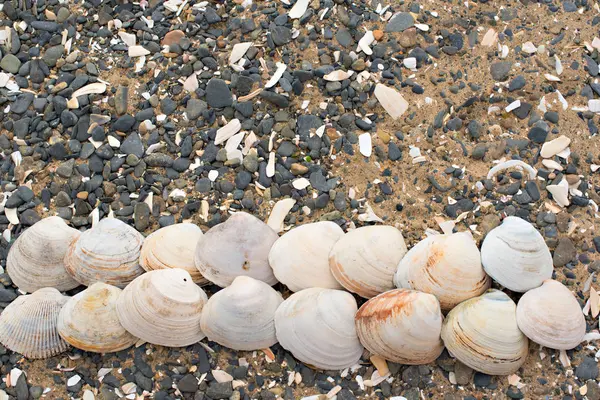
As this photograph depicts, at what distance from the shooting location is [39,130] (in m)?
2.96

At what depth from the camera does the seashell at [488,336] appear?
2391mm

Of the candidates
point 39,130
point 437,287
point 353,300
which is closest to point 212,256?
point 353,300

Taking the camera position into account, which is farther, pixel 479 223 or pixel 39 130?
pixel 39 130

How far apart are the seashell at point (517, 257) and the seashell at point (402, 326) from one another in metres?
0.25

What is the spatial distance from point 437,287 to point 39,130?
69.1 inches

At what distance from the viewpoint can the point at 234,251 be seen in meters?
2.58

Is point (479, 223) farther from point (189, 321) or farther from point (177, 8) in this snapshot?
point (177, 8)

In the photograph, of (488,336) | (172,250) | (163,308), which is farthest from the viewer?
(172,250)

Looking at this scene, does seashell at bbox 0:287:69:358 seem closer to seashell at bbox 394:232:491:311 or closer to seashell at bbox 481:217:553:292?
seashell at bbox 394:232:491:311

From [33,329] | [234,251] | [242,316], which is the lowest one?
[33,329]

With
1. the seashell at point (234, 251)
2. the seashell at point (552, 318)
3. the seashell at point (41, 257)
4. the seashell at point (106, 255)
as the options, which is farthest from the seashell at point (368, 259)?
the seashell at point (41, 257)

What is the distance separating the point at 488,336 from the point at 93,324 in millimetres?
1386

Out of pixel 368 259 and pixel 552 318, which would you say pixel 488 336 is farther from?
pixel 368 259

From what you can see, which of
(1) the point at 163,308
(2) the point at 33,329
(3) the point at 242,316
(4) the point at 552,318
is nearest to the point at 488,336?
(4) the point at 552,318
